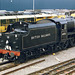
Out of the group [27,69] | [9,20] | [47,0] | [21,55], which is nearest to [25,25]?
[21,55]

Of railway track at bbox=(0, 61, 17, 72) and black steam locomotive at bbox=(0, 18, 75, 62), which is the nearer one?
railway track at bbox=(0, 61, 17, 72)

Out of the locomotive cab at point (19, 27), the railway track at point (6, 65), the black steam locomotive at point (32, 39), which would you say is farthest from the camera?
the locomotive cab at point (19, 27)

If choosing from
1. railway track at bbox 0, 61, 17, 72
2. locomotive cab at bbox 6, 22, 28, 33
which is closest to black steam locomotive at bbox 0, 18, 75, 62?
locomotive cab at bbox 6, 22, 28, 33

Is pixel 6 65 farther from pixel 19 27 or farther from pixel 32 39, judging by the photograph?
pixel 19 27

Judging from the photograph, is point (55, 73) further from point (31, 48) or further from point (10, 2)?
point (10, 2)

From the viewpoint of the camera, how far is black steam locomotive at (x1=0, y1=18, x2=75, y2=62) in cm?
1048

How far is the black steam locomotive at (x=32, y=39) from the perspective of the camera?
34.4 ft

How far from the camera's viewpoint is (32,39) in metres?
11.1

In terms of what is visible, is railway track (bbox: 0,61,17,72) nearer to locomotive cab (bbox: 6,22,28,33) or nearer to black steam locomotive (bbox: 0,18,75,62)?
black steam locomotive (bbox: 0,18,75,62)

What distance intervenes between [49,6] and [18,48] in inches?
1946

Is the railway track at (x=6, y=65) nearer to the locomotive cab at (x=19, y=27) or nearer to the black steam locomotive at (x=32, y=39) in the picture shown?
the black steam locomotive at (x=32, y=39)

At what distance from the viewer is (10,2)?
48.2 meters

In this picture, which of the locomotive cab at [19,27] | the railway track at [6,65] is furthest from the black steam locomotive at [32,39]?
the railway track at [6,65]

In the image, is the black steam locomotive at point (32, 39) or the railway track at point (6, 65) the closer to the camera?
the railway track at point (6, 65)
